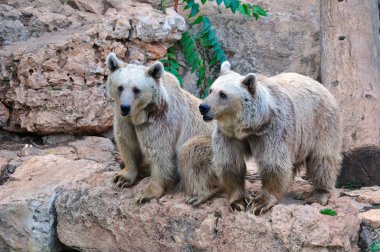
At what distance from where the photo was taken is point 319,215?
5703mm

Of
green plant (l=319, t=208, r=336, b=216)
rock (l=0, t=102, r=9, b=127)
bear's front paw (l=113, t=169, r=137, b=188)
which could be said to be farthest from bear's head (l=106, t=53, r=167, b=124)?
rock (l=0, t=102, r=9, b=127)

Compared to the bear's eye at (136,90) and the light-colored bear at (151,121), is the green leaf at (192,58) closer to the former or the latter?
the light-colored bear at (151,121)

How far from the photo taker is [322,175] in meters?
6.36

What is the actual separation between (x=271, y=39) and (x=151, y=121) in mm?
3942

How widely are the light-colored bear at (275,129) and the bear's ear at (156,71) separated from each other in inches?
24.2

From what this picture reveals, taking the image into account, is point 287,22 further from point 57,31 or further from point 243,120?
point 243,120

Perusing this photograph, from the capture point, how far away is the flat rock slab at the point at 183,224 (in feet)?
18.4

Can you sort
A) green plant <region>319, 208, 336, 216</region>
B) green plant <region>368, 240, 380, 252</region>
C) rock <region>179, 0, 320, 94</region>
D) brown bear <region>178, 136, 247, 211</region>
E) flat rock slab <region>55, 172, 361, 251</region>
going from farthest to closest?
rock <region>179, 0, 320, 94</region>, brown bear <region>178, 136, 247, 211</region>, green plant <region>368, 240, 380, 252</region>, green plant <region>319, 208, 336, 216</region>, flat rock slab <region>55, 172, 361, 251</region>

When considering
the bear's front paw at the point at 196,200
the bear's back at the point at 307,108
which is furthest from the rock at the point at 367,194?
the bear's front paw at the point at 196,200

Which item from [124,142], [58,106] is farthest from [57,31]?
[124,142]

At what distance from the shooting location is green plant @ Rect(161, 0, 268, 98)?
9.15 m

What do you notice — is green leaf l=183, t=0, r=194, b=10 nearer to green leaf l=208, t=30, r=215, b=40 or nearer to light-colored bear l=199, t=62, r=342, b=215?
green leaf l=208, t=30, r=215, b=40

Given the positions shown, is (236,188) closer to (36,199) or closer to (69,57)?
(36,199)

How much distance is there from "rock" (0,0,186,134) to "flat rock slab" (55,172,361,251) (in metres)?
1.64
